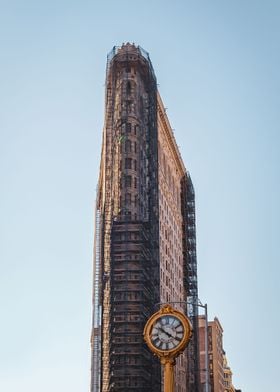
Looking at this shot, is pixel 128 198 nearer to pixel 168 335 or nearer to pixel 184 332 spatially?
pixel 168 335

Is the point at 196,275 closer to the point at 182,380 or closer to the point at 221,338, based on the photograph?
the point at 182,380

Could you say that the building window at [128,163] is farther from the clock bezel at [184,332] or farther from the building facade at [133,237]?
the clock bezel at [184,332]

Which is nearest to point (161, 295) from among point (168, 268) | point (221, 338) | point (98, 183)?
point (168, 268)

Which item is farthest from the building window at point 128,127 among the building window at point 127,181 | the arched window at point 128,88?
the building window at point 127,181

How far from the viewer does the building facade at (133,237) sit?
81.5 meters

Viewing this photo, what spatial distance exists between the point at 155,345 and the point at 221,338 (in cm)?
17006

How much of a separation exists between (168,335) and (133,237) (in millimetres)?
64868

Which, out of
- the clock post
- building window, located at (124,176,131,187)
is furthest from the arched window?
the clock post

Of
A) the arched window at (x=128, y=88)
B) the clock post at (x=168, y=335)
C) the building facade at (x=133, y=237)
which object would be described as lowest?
the clock post at (x=168, y=335)

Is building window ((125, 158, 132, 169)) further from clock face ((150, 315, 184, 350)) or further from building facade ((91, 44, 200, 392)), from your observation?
clock face ((150, 315, 184, 350))

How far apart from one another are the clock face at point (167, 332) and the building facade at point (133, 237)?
5103cm

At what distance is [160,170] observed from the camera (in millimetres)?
106438

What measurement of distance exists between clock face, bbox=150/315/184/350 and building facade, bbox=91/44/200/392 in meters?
51.0

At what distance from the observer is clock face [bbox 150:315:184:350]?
21.8 meters
